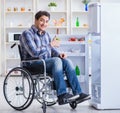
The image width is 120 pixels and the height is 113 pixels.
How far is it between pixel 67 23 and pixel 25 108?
4.52m

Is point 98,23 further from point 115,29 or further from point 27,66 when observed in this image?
point 27,66

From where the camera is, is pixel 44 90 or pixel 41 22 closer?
pixel 44 90

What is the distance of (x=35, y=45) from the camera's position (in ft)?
12.3

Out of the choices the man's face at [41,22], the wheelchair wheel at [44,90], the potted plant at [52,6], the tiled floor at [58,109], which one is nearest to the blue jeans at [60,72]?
the wheelchair wheel at [44,90]

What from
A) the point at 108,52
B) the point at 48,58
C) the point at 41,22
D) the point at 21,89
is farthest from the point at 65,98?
the point at 41,22

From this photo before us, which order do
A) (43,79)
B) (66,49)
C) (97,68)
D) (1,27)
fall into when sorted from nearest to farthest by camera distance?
(43,79), (97,68), (66,49), (1,27)

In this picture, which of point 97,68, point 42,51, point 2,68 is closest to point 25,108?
point 42,51

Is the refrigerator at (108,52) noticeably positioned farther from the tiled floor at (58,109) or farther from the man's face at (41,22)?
the man's face at (41,22)

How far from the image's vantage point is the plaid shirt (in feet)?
12.1

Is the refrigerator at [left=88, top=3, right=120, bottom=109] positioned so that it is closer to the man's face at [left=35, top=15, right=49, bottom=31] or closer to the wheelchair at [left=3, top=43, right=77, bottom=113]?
the wheelchair at [left=3, top=43, right=77, bottom=113]

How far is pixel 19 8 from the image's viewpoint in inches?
320

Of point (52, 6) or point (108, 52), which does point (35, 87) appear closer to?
point (108, 52)

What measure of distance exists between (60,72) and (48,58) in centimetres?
28

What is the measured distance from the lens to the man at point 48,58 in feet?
11.6
